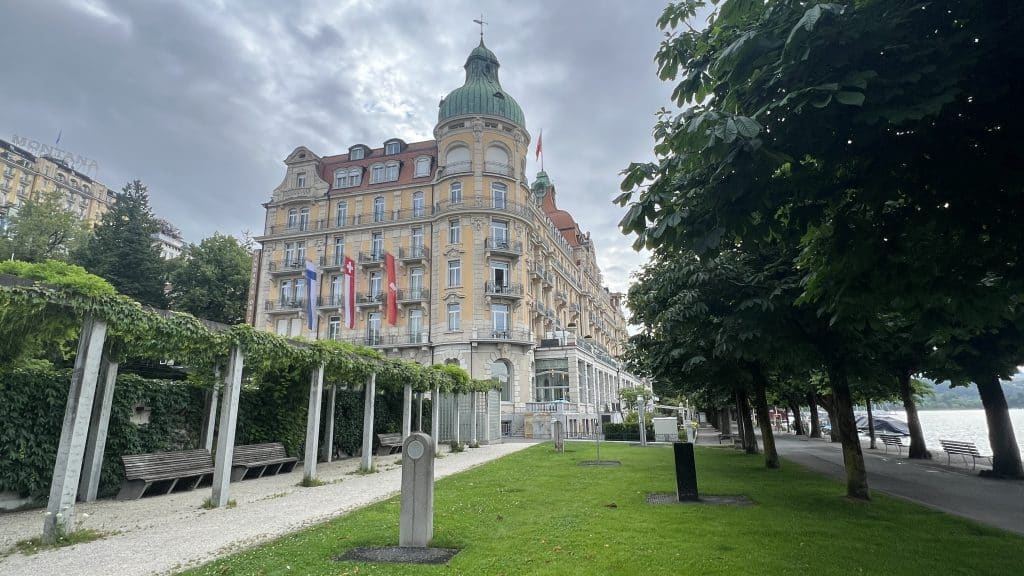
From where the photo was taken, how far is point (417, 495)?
7.01 m

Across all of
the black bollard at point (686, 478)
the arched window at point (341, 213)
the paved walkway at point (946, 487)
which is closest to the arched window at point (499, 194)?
the arched window at point (341, 213)

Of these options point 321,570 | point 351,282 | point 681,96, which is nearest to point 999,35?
point 681,96

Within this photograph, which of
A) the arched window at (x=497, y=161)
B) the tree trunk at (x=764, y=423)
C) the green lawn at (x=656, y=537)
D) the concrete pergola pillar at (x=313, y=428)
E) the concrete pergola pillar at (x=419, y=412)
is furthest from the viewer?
the arched window at (x=497, y=161)

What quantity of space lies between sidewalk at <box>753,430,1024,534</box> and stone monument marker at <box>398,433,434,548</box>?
28.7ft

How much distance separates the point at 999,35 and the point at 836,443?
3101 cm

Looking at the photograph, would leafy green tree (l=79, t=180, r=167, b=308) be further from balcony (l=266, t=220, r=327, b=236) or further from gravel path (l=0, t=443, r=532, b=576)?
gravel path (l=0, t=443, r=532, b=576)

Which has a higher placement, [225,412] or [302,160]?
[302,160]

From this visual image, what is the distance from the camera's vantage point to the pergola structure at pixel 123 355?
736 centimetres

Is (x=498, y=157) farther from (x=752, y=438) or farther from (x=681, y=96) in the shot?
(x=681, y=96)

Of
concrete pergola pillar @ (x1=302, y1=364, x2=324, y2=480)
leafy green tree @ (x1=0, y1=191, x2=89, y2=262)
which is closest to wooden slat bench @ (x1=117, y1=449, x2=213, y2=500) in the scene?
concrete pergola pillar @ (x1=302, y1=364, x2=324, y2=480)

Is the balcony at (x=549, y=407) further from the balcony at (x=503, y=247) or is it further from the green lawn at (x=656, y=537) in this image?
the green lawn at (x=656, y=537)

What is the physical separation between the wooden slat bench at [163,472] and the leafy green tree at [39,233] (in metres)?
39.4

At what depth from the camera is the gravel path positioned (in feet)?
20.7

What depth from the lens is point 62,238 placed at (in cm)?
4419
